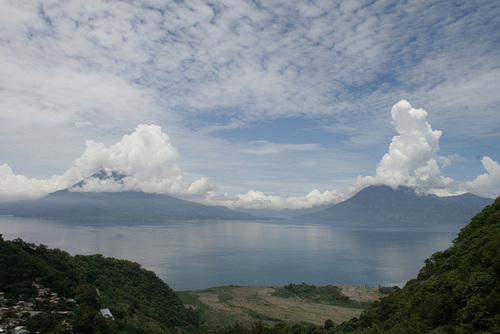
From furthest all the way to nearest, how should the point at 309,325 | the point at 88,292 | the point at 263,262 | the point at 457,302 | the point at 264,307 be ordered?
the point at 263,262 → the point at 264,307 → the point at 309,325 → the point at 88,292 → the point at 457,302

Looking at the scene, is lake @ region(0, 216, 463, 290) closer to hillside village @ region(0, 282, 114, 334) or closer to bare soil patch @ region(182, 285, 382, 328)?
bare soil patch @ region(182, 285, 382, 328)

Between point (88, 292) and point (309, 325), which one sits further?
point (309, 325)

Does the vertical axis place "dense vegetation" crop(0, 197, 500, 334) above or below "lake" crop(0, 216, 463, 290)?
above

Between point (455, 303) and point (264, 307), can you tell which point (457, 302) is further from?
point (264, 307)

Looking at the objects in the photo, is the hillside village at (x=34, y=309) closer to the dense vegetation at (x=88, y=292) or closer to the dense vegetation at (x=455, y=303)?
the dense vegetation at (x=88, y=292)

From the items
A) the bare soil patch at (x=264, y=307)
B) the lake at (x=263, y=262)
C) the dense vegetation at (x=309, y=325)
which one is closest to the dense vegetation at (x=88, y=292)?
the dense vegetation at (x=309, y=325)

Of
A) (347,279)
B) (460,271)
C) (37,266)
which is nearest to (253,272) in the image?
(347,279)

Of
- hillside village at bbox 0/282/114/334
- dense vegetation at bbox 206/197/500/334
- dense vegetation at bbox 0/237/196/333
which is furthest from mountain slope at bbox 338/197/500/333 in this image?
hillside village at bbox 0/282/114/334

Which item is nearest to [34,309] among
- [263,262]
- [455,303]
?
[455,303]
